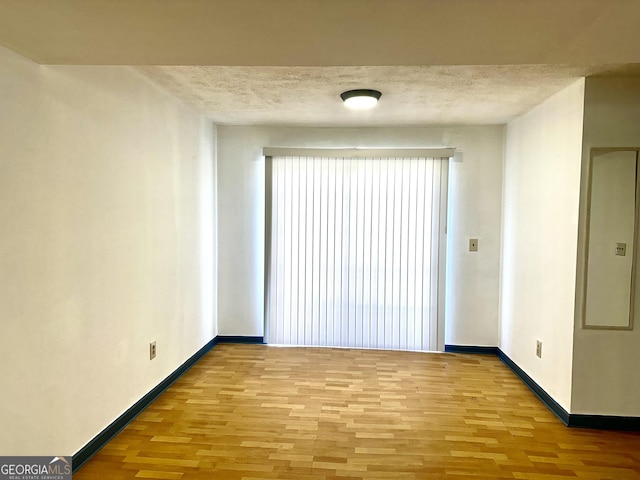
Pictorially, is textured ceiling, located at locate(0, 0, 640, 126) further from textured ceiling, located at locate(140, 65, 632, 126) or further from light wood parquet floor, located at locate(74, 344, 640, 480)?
light wood parquet floor, located at locate(74, 344, 640, 480)

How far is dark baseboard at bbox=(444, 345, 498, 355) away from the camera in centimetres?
439

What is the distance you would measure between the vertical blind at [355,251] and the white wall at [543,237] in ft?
2.23

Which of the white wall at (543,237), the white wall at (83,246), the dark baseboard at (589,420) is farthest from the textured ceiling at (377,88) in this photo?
the dark baseboard at (589,420)

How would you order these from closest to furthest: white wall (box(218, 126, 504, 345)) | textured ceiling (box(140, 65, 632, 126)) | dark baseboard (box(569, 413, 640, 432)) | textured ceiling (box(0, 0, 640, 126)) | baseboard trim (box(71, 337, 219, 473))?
textured ceiling (box(0, 0, 640, 126))
baseboard trim (box(71, 337, 219, 473))
textured ceiling (box(140, 65, 632, 126))
dark baseboard (box(569, 413, 640, 432))
white wall (box(218, 126, 504, 345))

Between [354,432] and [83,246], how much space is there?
202 centimetres

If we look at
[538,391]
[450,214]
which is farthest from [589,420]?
[450,214]

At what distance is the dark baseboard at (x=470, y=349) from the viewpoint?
173 inches

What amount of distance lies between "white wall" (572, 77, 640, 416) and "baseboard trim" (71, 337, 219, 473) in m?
3.03

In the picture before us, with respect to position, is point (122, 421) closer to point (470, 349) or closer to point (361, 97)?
point (361, 97)

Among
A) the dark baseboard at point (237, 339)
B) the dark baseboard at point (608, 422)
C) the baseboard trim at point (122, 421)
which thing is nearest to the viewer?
the baseboard trim at point (122, 421)

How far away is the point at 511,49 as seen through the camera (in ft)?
5.71

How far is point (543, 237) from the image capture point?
3.33 m

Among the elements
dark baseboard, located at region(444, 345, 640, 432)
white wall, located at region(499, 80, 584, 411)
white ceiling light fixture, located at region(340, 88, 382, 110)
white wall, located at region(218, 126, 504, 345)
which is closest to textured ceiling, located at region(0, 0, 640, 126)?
white wall, located at region(499, 80, 584, 411)

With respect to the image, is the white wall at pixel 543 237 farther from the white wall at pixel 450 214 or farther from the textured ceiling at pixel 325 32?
the textured ceiling at pixel 325 32
